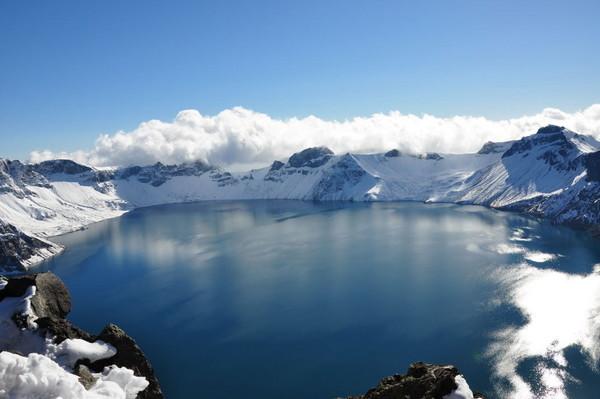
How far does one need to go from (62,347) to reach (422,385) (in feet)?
93.5

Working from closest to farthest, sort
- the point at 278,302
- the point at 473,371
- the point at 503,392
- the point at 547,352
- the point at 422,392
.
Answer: the point at 422,392 < the point at 503,392 < the point at 473,371 < the point at 547,352 < the point at 278,302

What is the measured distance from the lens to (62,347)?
1350 inches

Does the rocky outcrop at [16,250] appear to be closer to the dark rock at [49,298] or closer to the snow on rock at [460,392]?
the dark rock at [49,298]

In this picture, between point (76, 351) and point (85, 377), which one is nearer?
point (85, 377)

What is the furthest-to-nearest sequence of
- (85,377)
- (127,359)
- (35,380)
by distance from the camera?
(127,359) → (85,377) → (35,380)

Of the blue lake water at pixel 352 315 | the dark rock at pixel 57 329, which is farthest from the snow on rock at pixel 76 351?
the blue lake water at pixel 352 315

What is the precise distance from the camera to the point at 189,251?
187000 millimetres

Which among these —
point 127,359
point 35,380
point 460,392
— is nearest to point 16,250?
point 127,359

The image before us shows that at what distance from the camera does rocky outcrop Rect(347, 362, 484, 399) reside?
23.3 metres

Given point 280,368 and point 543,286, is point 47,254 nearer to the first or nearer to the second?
point 280,368

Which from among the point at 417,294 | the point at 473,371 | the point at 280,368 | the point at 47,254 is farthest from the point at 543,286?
the point at 47,254

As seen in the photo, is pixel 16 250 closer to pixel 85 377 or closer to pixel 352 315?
pixel 352 315

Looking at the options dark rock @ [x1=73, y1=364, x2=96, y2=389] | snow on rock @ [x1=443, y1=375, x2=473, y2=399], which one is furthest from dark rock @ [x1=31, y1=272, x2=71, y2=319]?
snow on rock @ [x1=443, y1=375, x2=473, y2=399]

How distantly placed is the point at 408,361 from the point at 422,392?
5509 cm
